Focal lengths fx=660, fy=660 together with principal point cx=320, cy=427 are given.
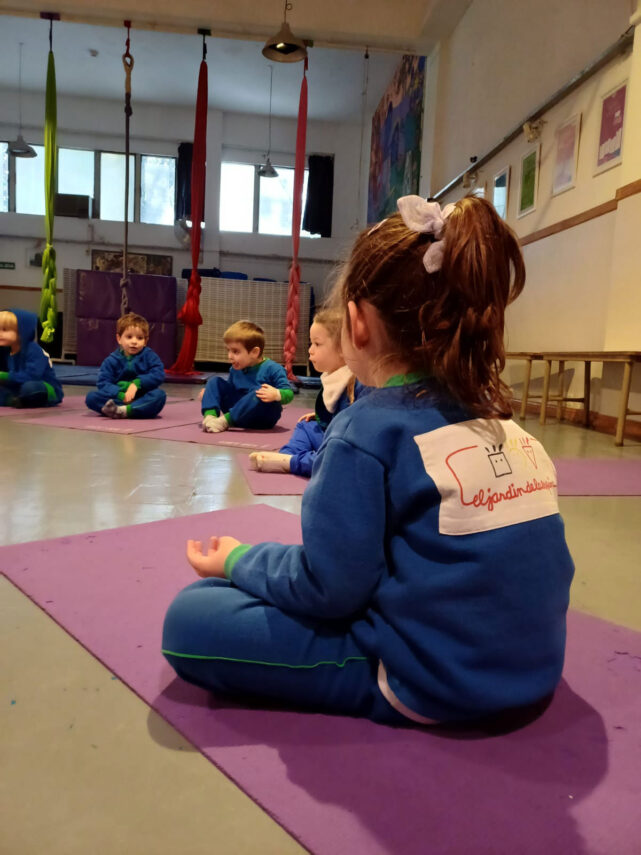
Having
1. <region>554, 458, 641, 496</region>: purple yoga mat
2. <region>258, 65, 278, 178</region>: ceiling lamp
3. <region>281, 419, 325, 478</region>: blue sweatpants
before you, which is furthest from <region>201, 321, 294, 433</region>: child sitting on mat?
<region>258, 65, 278, 178</region>: ceiling lamp

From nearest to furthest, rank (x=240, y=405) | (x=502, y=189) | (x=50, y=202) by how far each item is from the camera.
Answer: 1. (x=240, y=405)
2. (x=50, y=202)
3. (x=502, y=189)

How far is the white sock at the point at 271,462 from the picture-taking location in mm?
2270

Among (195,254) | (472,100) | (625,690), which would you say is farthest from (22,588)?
(472,100)

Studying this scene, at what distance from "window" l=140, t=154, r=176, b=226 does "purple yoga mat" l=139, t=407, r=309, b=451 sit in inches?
290

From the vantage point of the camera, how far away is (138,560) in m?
1.28

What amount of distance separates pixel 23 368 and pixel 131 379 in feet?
2.45

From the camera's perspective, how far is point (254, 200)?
33.5 ft

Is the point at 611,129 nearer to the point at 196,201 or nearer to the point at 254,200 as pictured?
the point at 196,201

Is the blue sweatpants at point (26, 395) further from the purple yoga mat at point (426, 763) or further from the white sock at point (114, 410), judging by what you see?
the purple yoga mat at point (426, 763)

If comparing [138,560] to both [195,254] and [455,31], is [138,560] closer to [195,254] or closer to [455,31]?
[195,254]

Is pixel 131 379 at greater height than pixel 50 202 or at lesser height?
lesser

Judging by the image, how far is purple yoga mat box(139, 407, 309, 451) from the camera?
2879 mm

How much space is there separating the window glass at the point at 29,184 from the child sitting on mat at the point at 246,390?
786 cm

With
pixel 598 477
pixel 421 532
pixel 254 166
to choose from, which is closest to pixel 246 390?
pixel 598 477
